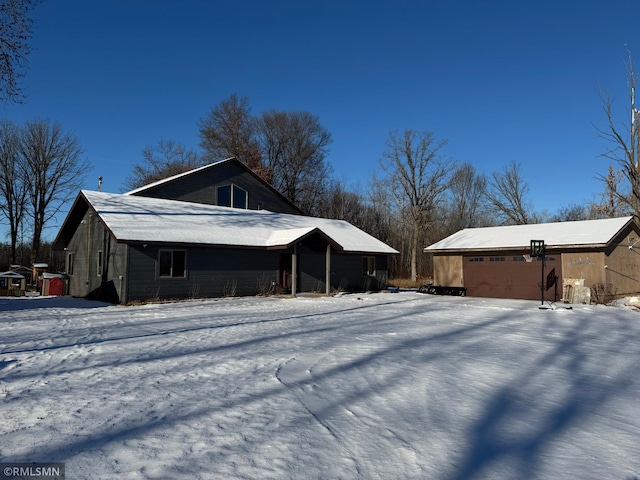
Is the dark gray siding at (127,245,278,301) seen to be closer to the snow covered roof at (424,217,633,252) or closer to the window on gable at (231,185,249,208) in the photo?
the window on gable at (231,185,249,208)

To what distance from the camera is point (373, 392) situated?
536 cm

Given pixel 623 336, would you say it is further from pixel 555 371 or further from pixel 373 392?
pixel 373 392

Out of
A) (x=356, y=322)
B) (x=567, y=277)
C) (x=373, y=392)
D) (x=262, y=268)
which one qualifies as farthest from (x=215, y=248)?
(x=567, y=277)

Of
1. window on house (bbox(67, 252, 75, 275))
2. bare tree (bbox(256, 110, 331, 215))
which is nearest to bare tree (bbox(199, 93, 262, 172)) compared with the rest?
bare tree (bbox(256, 110, 331, 215))

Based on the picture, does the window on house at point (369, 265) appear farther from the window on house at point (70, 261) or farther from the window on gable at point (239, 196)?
the window on house at point (70, 261)

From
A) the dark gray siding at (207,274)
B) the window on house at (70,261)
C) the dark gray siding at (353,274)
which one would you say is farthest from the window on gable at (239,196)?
the window on house at (70,261)

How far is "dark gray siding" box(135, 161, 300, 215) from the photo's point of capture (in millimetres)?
24609

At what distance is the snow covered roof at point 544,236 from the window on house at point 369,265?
3472 mm

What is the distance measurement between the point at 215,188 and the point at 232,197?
133 cm

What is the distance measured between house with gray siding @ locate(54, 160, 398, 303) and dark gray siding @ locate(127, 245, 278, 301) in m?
0.04

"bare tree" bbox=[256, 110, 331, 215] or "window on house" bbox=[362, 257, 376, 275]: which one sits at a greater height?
"bare tree" bbox=[256, 110, 331, 215]

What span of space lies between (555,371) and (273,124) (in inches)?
1605

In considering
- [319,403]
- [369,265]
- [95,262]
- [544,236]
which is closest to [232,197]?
[369,265]

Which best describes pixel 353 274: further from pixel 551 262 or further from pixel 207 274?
pixel 551 262
